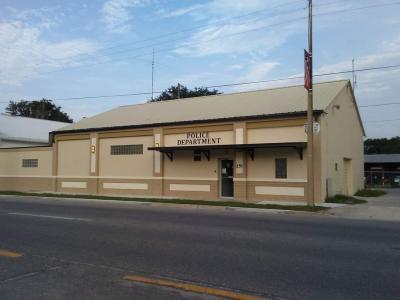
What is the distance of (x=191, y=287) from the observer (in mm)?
6086

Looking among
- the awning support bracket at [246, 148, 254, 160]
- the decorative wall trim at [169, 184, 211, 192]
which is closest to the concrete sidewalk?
the awning support bracket at [246, 148, 254, 160]

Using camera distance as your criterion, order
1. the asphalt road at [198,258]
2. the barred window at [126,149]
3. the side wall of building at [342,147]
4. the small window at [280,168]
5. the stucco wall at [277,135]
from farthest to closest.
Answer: the barred window at [126,149] → the side wall of building at [342,147] → the small window at [280,168] → the stucco wall at [277,135] → the asphalt road at [198,258]

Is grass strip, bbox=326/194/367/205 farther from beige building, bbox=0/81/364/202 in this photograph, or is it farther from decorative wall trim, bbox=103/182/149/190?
decorative wall trim, bbox=103/182/149/190

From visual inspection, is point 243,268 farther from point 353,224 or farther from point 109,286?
point 353,224

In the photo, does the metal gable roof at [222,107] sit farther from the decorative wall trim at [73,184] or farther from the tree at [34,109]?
the tree at [34,109]

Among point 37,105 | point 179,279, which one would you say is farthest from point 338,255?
point 37,105

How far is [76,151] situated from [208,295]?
Result: 24551 millimetres

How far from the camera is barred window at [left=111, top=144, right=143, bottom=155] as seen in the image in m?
26.2

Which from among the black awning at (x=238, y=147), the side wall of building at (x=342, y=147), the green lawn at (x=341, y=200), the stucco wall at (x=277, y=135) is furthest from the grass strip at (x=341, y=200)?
the stucco wall at (x=277, y=135)

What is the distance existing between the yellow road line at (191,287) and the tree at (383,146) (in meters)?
94.3

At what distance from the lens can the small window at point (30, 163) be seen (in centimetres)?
3100

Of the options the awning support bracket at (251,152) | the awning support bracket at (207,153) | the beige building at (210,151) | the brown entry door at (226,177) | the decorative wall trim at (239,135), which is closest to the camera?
the beige building at (210,151)

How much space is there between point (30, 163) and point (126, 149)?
28.8 feet

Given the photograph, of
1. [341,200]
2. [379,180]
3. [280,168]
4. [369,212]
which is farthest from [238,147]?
[379,180]
